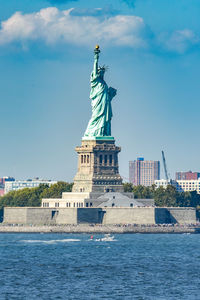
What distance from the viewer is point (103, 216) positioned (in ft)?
622

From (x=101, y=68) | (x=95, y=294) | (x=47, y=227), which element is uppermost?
(x=101, y=68)

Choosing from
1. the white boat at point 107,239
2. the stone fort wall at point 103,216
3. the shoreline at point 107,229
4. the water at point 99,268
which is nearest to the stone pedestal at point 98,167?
the stone fort wall at point 103,216

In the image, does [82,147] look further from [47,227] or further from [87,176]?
[47,227]

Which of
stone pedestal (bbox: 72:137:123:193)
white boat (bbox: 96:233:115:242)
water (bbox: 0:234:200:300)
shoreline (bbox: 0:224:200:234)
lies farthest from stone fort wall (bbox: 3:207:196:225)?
water (bbox: 0:234:200:300)

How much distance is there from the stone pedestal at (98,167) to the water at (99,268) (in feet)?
100

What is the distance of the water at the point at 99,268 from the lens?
94.1 metres

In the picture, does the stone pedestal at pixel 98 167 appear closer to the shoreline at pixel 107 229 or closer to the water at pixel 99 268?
the shoreline at pixel 107 229

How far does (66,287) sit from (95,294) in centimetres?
529

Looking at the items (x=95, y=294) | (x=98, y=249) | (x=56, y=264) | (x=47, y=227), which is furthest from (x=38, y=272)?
(x=47, y=227)

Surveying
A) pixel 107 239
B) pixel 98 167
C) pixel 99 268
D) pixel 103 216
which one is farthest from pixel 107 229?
pixel 99 268

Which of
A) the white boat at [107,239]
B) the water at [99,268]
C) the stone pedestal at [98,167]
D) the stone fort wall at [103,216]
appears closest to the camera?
the water at [99,268]

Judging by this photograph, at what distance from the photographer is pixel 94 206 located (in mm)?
191750

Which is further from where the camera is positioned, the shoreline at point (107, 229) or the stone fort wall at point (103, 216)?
the stone fort wall at point (103, 216)

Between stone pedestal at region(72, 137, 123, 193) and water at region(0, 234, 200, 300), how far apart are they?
30599 mm
